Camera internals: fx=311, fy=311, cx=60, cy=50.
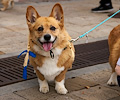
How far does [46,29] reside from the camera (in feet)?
12.8

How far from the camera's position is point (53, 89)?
4.33 metres

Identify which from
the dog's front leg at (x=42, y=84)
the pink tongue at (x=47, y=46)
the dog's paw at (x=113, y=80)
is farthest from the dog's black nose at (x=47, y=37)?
the dog's paw at (x=113, y=80)

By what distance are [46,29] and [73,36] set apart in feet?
11.5

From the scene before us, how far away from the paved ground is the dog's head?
0.72 meters

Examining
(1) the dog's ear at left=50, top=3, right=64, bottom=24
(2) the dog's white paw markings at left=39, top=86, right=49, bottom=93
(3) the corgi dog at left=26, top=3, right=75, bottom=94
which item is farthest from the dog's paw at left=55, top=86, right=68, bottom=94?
(1) the dog's ear at left=50, top=3, right=64, bottom=24

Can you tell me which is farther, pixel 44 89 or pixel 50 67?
pixel 44 89

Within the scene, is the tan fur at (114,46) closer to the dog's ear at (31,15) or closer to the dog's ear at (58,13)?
the dog's ear at (58,13)

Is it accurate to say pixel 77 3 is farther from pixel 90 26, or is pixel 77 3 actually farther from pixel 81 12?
pixel 90 26

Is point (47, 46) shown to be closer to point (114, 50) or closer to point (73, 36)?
point (114, 50)

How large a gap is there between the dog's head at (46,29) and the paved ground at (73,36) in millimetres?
719

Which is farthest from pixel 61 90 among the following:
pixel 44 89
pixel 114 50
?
pixel 114 50

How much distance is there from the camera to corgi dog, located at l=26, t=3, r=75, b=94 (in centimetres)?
391

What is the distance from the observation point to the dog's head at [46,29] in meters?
3.87

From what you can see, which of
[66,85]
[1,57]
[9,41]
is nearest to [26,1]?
[9,41]
